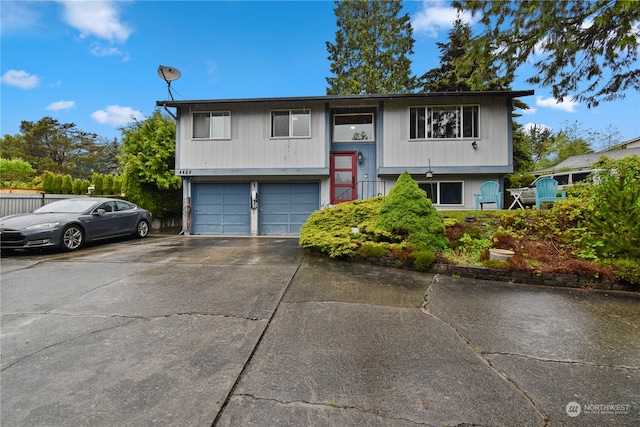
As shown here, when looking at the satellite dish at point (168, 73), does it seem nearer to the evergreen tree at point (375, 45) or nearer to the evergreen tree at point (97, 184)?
the evergreen tree at point (97, 184)

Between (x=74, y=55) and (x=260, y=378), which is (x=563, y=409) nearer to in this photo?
(x=260, y=378)

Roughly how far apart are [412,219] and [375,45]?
21.5 metres

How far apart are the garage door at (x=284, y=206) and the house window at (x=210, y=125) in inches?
104

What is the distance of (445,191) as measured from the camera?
34.5ft

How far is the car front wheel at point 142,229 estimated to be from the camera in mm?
9492

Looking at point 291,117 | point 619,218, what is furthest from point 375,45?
point 619,218

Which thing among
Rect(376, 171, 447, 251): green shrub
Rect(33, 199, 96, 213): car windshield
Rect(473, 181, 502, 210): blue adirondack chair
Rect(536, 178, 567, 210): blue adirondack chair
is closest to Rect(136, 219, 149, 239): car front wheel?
Rect(33, 199, 96, 213): car windshield

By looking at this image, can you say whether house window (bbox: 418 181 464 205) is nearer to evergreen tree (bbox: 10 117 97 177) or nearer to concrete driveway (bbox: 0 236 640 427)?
concrete driveway (bbox: 0 236 640 427)

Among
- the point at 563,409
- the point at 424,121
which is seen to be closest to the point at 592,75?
the point at 424,121

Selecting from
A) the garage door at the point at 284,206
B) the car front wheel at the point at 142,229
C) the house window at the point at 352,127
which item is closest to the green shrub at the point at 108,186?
the car front wheel at the point at 142,229

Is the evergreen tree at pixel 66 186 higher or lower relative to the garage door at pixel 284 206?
higher

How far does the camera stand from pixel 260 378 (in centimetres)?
200

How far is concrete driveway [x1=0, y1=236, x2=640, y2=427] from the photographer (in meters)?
1.70

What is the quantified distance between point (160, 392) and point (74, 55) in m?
18.0
